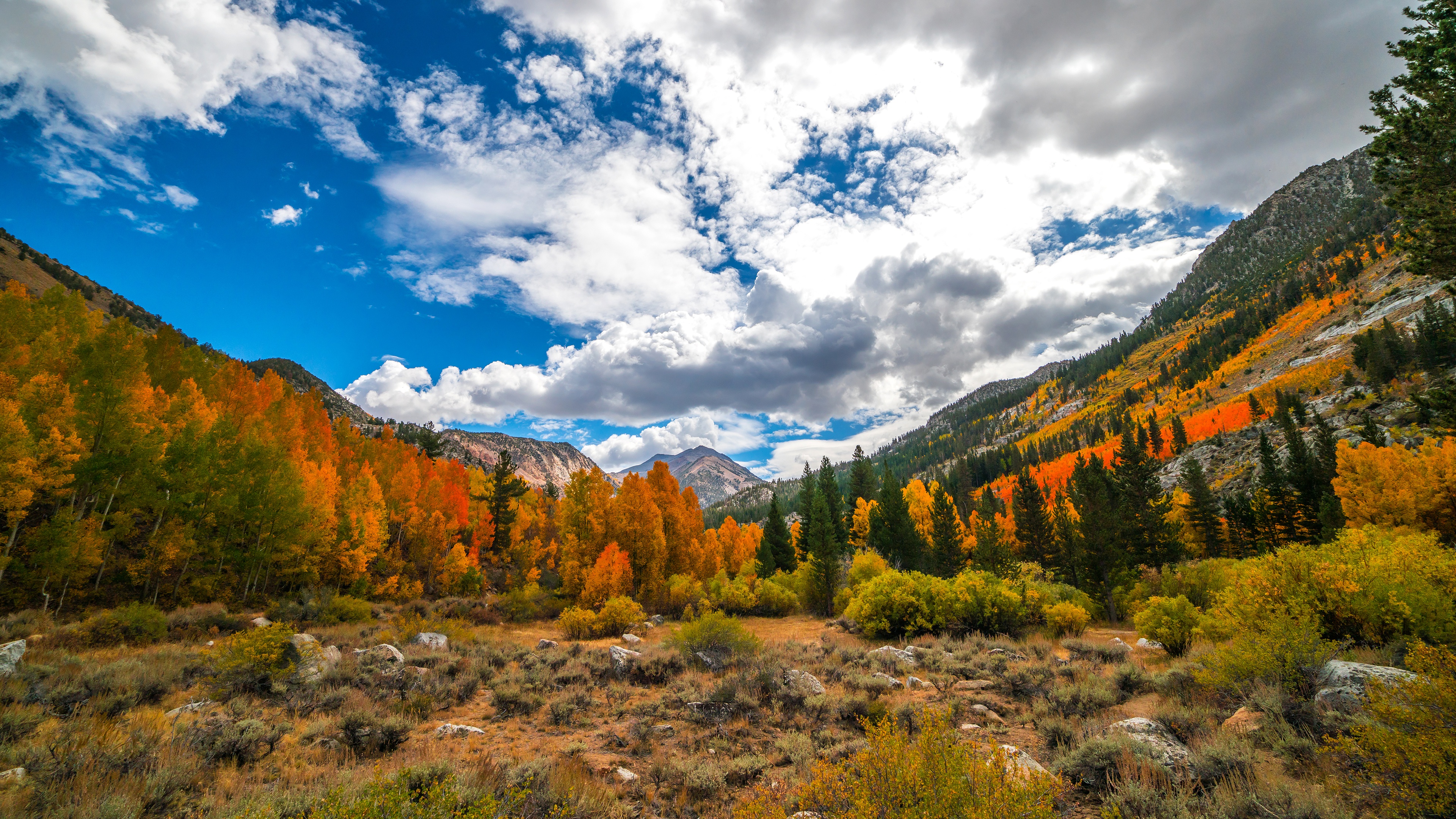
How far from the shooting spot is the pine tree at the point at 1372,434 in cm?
3997

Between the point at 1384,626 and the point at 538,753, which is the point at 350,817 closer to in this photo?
the point at 538,753

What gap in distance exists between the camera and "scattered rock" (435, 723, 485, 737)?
10.1 m

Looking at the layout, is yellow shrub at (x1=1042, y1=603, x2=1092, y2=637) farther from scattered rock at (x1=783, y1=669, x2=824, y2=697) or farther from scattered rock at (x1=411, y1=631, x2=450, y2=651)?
scattered rock at (x1=411, y1=631, x2=450, y2=651)

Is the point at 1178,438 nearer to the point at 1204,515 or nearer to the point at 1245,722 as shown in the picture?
the point at 1204,515

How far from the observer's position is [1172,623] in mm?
14602

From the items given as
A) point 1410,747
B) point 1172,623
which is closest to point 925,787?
point 1410,747

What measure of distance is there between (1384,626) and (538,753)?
16300 mm

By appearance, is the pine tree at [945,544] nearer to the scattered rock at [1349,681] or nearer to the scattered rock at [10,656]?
the scattered rock at [1349,681]

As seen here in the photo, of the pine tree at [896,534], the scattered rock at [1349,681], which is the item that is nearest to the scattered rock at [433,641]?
the scattered rock at [1349,681]

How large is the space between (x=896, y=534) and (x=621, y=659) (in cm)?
3956

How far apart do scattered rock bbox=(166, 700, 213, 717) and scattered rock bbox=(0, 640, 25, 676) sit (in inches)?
123

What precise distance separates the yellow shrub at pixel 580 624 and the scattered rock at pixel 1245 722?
2166cm

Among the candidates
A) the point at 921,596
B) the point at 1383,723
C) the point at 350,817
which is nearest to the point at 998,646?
the point at 921,596

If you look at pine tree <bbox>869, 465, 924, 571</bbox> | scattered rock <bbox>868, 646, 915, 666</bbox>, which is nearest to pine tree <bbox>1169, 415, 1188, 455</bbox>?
pine tree <bbox>869, 465, 924, 571</bbox>
